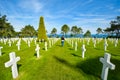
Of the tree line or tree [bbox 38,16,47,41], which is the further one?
the tree line

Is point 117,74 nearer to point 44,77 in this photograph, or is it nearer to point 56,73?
point 56,73

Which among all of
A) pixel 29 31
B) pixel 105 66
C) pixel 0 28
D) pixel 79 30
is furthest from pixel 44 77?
pixel 79 30

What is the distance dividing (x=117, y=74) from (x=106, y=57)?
202 cm

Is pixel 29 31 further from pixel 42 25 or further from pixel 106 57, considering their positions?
pixel 106 57

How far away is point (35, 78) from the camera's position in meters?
7.00

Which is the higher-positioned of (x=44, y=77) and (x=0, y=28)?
(x=0, y=28)

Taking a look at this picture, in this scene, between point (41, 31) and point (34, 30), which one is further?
point (34, 30)

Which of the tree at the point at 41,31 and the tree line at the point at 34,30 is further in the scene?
the tree line at the point at 34,30

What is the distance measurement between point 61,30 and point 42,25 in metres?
70.0

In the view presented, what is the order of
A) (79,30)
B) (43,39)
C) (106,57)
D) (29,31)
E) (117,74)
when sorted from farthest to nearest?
1. (79,30)
2. (29,31)
3. (43,39)
4. (117,74)
5. (106,57)

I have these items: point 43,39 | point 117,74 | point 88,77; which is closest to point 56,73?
point 88,77

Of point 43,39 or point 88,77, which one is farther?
point 43,39

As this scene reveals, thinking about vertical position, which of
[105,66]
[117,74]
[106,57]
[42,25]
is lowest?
[117,74]

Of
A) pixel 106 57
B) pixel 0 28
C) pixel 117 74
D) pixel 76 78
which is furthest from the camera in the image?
pixel 0 28
